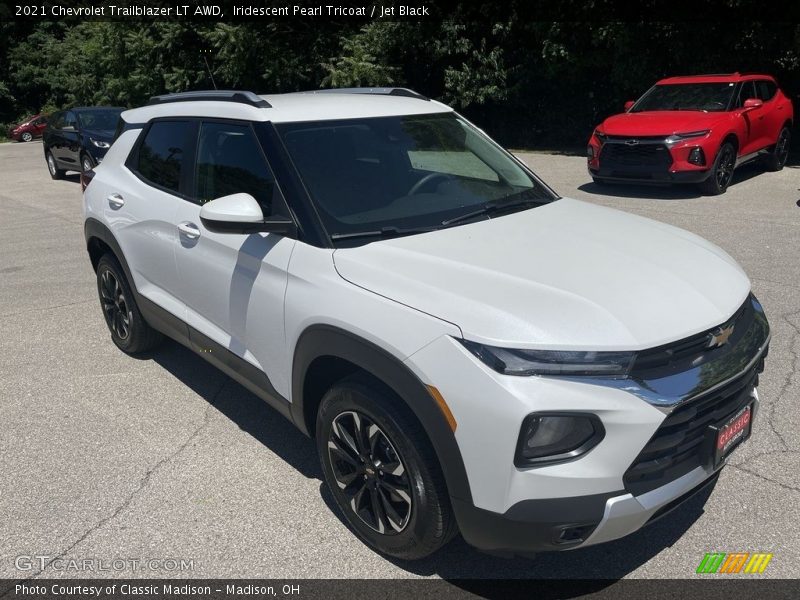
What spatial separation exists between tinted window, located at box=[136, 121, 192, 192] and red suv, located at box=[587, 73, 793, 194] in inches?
305

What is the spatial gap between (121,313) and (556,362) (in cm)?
377

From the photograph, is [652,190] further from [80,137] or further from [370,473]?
[80,137]

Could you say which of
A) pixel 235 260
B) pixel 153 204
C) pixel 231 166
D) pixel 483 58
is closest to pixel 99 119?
pixel 483 58

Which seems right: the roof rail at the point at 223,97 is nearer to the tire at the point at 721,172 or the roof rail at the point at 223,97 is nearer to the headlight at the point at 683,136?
the headlight at the point at 683,136

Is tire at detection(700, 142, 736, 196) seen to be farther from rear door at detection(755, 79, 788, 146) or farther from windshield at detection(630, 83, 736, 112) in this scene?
rear door at detection(755, 79, 788, 146)

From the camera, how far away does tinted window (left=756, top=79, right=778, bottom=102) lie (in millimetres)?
11938

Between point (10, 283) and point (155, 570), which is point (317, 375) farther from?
point (10, 283)

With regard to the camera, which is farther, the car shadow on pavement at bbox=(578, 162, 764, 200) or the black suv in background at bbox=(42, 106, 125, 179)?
the black suv in background at bbox=(42, 106, 125, 179)

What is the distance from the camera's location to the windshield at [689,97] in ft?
36.7

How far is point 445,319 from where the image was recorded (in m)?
2.52

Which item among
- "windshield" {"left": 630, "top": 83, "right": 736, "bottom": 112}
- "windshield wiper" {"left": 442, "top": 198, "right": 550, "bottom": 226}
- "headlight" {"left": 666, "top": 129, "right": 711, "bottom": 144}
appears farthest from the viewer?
"windshield" {"left": 630, "top": 83, "right": 736, "bottom": 112}

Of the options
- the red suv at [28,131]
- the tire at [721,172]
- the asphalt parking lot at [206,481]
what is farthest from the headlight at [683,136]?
the red suv at [28,131]
